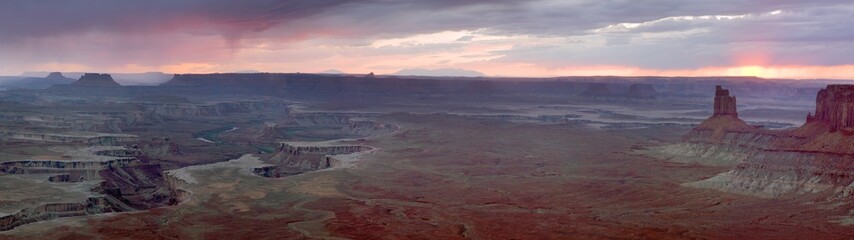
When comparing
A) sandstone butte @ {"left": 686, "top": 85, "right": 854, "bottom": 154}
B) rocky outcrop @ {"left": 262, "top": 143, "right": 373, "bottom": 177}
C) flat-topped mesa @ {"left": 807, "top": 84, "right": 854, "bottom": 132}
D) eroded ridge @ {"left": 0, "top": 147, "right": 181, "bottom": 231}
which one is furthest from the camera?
rocky outcrop @ {"left": 262, "top": 143, "right": 373, "bottom": 177}

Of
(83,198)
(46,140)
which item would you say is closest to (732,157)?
(83,198)

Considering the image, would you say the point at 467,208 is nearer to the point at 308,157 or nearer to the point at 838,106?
the point at 838,106

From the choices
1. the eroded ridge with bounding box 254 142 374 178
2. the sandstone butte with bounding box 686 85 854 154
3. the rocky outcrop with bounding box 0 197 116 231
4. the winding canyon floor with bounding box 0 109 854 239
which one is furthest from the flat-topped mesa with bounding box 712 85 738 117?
the rocky outcrop with bounding box 0 197 116 231

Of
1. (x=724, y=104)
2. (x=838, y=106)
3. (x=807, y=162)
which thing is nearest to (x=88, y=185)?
(x=807, y=162)

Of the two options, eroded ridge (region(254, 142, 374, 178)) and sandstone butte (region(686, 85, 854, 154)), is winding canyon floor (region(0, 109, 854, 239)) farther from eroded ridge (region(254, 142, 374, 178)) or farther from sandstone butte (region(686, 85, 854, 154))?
sandstone butte (region(686, 85, 854, 154))

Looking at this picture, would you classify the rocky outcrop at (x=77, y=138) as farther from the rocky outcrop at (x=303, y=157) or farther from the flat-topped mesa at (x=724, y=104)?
the flat-topped mesa at (x=724, y=104)

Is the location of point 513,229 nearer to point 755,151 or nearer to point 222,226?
point 222,226
